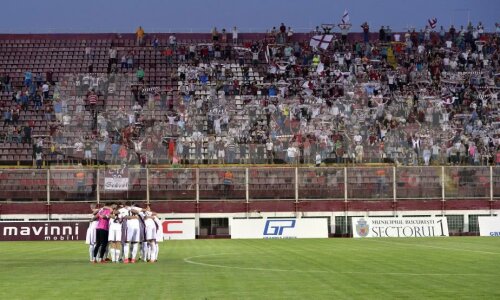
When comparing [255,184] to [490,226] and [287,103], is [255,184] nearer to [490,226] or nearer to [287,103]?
[287,103]

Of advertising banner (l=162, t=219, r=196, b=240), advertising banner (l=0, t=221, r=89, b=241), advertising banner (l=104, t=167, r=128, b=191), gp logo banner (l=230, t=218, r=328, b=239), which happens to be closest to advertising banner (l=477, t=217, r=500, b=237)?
gp logo banner (l=230, t=218, r=328, b=239)

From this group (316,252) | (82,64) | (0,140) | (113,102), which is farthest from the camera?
(82,64)

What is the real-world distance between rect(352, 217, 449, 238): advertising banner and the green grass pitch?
1487cm

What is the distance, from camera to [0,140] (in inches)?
2411

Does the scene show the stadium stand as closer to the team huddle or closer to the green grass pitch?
the green grass pitch

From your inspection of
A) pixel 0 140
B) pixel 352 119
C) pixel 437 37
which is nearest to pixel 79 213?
pixel 0 140

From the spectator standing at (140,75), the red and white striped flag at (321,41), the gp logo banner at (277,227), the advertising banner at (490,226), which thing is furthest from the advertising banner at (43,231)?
the red and white striped flag at (321,41)

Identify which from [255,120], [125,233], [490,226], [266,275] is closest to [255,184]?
[255,120]

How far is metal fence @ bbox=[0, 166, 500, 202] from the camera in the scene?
5434cm

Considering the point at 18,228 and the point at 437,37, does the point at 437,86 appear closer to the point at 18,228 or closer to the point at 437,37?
the point at 437,37

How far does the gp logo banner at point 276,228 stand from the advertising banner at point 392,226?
1.94m

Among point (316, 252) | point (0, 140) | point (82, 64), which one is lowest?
point (316, 252)

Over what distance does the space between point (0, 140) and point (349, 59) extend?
2494 cm

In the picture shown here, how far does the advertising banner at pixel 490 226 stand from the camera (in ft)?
186
